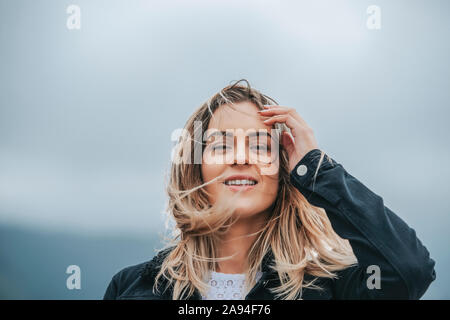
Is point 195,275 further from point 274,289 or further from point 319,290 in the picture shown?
point 319,290

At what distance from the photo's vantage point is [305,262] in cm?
206

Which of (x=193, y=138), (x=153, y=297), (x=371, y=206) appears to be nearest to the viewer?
(x=371, y=206)

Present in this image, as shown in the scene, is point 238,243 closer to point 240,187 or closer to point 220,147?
point 240,187

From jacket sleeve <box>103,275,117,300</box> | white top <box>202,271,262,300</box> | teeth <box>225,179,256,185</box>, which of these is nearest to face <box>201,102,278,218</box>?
teeth <box>225,179,256,185</box>

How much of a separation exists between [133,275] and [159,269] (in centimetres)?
17

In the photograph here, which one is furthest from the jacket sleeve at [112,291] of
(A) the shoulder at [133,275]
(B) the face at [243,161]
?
(B) the face at [243,161]

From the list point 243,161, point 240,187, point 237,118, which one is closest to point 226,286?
point 240,187

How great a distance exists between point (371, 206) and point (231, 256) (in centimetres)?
78

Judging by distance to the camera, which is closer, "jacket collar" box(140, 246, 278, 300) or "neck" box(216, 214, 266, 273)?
"jacket collar" box(140, 246, 278, 300)

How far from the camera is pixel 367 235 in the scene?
177 cm

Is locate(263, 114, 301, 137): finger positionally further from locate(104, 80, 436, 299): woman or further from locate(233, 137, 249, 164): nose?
locate(233, 137, 249, 164): nose

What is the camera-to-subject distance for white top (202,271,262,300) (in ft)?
6.79
